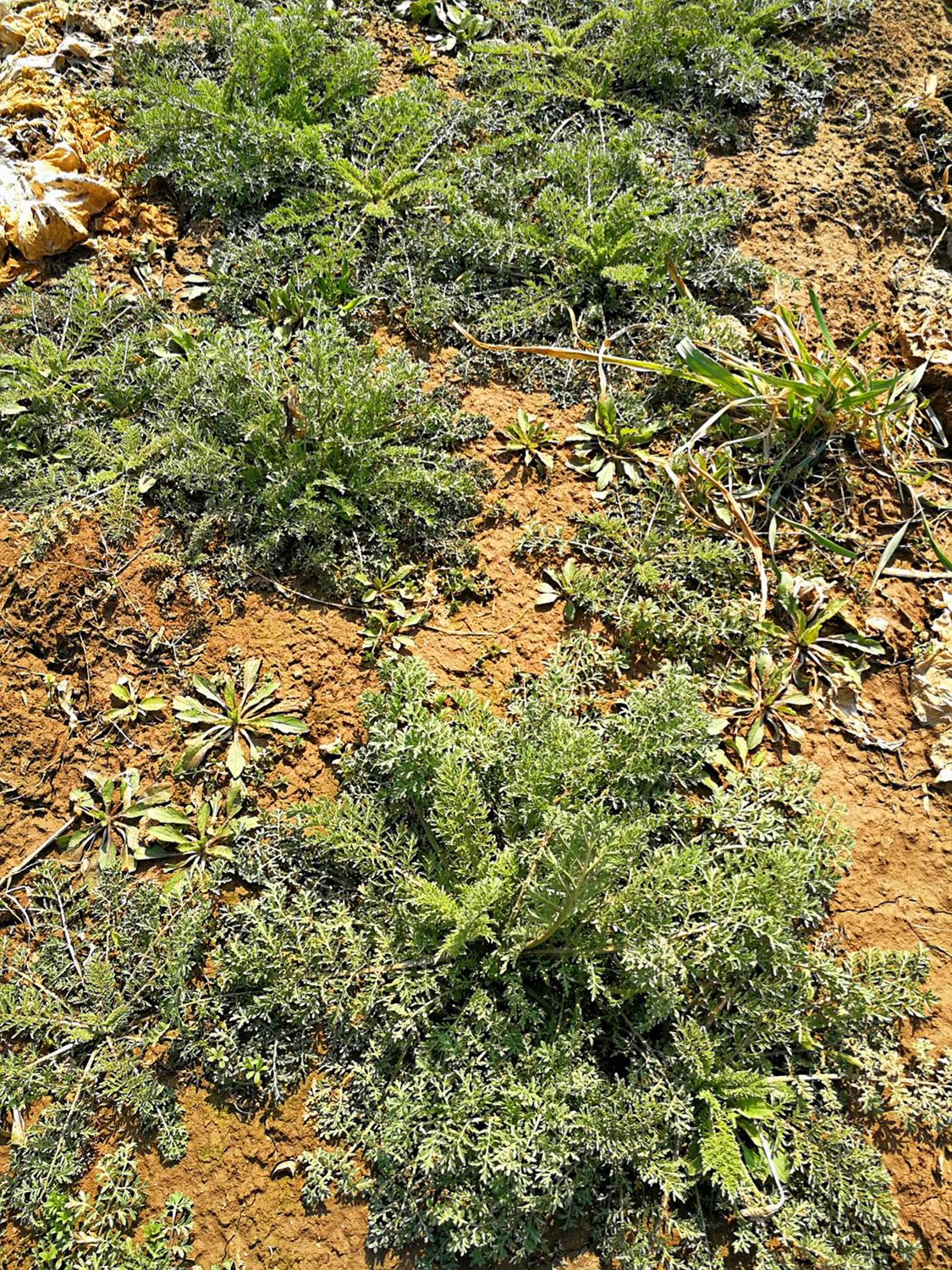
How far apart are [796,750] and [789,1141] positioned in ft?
4.36

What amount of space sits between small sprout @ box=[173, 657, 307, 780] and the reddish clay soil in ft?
0.26

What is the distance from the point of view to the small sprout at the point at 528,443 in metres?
3.92

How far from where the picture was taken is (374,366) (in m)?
3.91

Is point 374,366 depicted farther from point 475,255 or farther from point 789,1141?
point 789,1141

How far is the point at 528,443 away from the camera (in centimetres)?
391

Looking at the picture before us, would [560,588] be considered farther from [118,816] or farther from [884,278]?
[884,278]

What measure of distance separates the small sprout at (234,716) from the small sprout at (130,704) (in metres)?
0.08

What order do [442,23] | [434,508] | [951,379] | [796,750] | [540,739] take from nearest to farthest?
[540,739], [796,750], [434,508], [951,379], [442,23]

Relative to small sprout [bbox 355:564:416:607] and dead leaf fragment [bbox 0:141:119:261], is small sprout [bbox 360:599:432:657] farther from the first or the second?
dead leaf fragment [bbox 0:141:119:261]

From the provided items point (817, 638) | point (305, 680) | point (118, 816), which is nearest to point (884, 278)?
point (817, 638)

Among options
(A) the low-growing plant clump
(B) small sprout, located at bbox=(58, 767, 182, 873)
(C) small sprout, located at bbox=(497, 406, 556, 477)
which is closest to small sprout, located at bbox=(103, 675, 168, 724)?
(B) small sprout, located at bbox=(58, 767, 182, 873)

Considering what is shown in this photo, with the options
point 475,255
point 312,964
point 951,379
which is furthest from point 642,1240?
point 475,255

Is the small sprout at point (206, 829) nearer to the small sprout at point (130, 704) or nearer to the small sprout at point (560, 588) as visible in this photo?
the small sprout at point (130, 704)

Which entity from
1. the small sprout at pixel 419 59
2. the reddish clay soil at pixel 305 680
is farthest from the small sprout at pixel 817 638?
the small sprout at pixel 419 59
